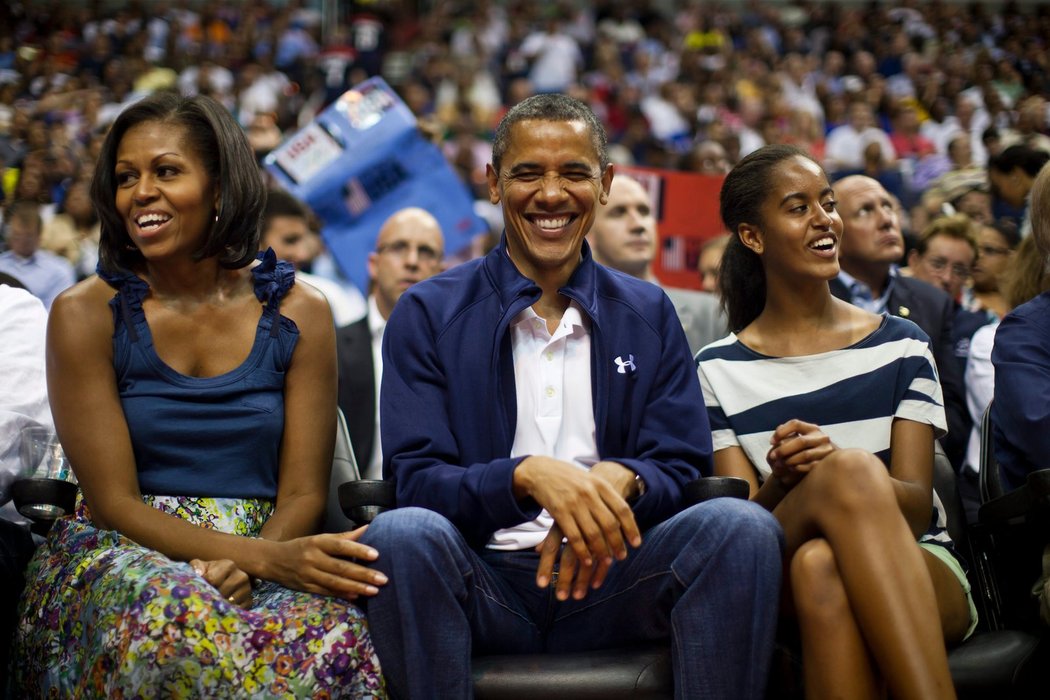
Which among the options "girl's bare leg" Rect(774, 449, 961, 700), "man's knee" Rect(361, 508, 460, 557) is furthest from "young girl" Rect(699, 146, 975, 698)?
"man's knee" Rect(361, 508, 460, 557)

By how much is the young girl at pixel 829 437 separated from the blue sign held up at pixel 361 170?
94.4 inches

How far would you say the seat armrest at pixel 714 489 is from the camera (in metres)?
2.39

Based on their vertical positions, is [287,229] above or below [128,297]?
above

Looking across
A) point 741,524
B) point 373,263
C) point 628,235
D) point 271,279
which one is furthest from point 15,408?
point 628,235

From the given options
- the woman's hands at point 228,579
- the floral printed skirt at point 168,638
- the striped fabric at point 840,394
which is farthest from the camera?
the striped fabric at point 840,394

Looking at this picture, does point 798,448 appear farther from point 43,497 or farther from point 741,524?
point 43,497

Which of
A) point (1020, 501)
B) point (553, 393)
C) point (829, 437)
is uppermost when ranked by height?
point (553, 393)

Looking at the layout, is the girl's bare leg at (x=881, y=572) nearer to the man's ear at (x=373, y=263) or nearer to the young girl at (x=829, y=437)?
the young girl at (x=829, y=437)

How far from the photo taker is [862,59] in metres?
14.0

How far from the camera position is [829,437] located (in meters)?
2.61

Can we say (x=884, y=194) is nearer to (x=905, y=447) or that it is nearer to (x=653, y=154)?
(x=905, y=447)

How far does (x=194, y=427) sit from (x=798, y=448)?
1252mm

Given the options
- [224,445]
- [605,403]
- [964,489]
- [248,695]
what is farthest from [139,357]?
[964,489]

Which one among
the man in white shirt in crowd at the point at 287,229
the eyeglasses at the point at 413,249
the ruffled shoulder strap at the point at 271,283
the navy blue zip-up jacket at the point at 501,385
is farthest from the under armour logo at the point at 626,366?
the man in white shirt in crowd at the point at 287,229
